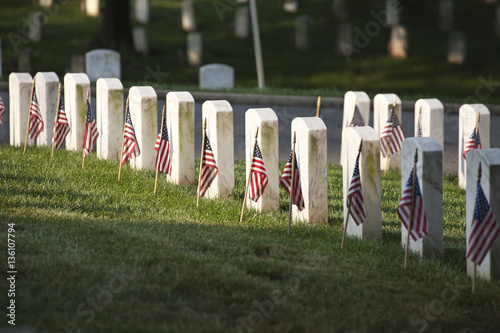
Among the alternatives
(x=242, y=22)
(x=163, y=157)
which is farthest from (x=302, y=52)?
(x=163, y=157)

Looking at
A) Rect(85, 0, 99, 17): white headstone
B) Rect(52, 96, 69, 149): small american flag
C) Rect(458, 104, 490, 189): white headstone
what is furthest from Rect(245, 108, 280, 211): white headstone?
Rect(85, 0, 99, 17): white headstone

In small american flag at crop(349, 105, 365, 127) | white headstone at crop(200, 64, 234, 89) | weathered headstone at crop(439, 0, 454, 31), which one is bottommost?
small american flag at crop(349, 105, 365, 127)

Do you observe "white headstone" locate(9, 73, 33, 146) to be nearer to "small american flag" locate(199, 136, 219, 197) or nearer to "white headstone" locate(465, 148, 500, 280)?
"small american flag" locate(199, 136, 219, 197)

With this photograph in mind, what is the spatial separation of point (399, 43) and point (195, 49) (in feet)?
23.1

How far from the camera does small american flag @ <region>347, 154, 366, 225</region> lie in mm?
5461

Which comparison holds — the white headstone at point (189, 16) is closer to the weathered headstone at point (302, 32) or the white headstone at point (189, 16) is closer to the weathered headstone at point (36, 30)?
the weathered headstone at point (302, 32)

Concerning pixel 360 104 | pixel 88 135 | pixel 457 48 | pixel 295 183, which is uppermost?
pixel 457 48

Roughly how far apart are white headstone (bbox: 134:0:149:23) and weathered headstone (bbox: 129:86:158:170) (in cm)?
1992

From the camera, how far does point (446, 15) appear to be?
25859 mm

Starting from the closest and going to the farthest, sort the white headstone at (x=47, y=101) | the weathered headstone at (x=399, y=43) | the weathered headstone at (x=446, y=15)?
the white headstone at (x=47, y=101), the weathered headstone at (x=399, y=43), the weathered headstone at (x=446, y=15)

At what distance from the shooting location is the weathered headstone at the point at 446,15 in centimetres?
2584

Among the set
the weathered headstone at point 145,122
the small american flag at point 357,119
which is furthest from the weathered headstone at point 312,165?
Result: the small american flag at point 357,119

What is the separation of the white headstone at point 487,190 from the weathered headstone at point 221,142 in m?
2.63

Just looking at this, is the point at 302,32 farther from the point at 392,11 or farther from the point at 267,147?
the point at 267,147
